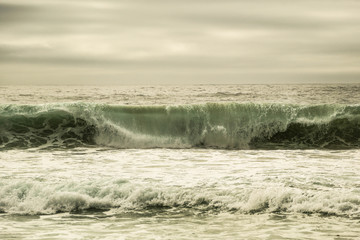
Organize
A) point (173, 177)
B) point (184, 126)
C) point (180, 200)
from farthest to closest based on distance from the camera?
1. point (184, 126)
2. point (173, 177)
3. point (180, 200)

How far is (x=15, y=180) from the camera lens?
29.6 ft

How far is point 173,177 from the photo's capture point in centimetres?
963

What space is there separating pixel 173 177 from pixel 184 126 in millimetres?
8449

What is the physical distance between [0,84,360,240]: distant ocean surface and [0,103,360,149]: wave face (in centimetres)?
4

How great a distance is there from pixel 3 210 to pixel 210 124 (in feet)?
35.9

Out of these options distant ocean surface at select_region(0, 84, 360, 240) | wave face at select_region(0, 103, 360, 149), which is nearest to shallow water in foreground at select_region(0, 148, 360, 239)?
distant ocean surface at select_region(0, 84, 360, 240)

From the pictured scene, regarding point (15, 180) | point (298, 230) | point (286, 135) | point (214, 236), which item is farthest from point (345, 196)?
point (286, 135)

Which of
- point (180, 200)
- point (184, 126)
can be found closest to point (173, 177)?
point (180, 200)

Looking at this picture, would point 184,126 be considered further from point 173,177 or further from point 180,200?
point 180,200

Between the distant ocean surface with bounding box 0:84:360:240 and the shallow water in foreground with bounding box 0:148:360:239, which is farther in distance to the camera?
the distant ocean surface with bounding box 0:84:360:240

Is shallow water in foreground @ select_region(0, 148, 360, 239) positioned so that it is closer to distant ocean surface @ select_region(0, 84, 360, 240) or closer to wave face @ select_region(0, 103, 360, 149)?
distant ocean surface @ select_region(0, 84, 360, 240)

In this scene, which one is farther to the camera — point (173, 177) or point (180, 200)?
point (173, 177)

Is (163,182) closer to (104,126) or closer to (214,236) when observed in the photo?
(214,236)

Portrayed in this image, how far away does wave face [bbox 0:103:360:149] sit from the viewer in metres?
16.7
